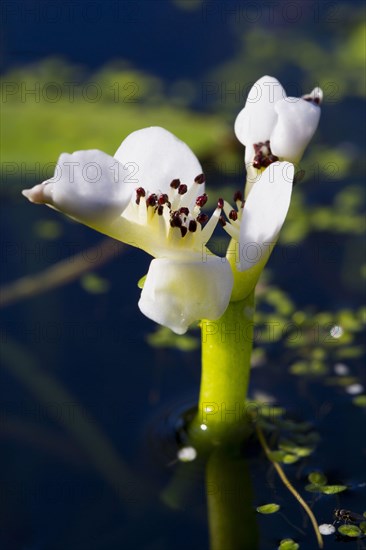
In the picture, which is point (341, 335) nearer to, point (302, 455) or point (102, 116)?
point (302, 455)

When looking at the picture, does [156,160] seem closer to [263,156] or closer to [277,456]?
[263,156]

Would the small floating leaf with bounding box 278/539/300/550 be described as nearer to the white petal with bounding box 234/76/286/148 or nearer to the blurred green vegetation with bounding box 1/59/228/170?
the white petal with bounding box 234/76/286/148

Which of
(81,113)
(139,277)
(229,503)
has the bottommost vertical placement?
(229,503)

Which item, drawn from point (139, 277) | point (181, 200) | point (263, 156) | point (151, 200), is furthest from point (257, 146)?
point (139, 277)

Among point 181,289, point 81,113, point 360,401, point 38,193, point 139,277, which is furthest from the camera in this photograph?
point 81,113

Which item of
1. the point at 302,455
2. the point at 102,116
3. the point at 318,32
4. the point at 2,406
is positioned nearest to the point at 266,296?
the point at 302,455

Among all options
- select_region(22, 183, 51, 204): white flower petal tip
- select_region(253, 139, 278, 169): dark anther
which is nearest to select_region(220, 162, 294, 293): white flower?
select_region(253, 139, 278, 169): dark anther

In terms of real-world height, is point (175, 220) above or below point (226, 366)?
above

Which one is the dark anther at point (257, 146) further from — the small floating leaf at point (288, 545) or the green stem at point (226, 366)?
the small floating leaf at point (288, 545)
